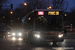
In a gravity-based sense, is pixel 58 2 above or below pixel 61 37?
above

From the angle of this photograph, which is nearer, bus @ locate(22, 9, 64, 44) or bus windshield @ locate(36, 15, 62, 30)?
bus @ locate(22, 9, 64, 44)

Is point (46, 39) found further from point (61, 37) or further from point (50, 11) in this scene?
point (50, 11)

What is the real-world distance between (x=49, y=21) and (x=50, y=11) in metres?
1.12

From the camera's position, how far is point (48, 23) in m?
18.7

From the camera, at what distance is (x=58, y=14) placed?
62.6 feet

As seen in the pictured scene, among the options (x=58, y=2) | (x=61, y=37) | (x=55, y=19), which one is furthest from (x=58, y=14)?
(x=58, y=2)

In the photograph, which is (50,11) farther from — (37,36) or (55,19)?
(37,36)

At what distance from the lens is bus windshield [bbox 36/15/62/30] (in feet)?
61.1

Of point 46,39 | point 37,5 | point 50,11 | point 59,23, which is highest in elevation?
point 37,5

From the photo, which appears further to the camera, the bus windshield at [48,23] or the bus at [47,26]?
the bus windshield at [48,23]

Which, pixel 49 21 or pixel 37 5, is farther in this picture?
pixel 37 5

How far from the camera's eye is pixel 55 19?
747 inches

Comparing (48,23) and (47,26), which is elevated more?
(48,23)

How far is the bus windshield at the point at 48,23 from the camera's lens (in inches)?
733
